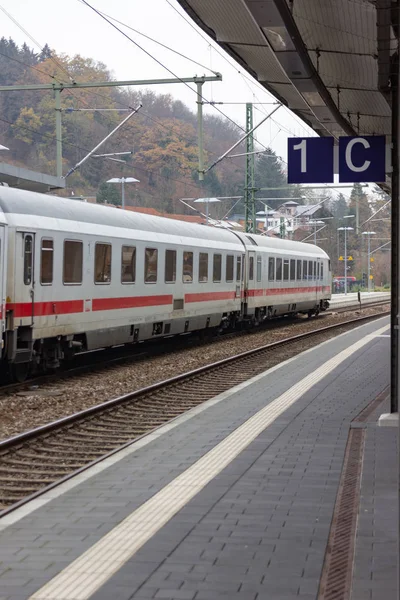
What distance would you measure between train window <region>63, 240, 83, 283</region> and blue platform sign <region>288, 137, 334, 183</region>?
15.8 ft

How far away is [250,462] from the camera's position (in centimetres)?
851

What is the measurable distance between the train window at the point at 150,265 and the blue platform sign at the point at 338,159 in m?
7.42

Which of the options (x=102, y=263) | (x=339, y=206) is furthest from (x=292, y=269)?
(x=339, y=206)

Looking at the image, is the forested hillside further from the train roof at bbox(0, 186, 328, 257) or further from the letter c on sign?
the letter c on sign

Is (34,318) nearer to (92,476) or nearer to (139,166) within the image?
(92,476)

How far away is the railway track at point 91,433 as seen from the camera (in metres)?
8.62

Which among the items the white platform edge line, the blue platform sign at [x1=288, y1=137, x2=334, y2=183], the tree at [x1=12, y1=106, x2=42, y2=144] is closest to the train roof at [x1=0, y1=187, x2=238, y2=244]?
the blue platform sign at [x1=288, y1=137, x2=334, y2=183]

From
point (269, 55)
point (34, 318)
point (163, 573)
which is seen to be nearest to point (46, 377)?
point (34, 318)

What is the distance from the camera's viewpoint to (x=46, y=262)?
603 inches

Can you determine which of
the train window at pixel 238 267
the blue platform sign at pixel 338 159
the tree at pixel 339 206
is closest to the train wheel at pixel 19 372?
the blue platform sign at pixel 338 159

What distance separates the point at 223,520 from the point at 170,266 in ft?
51.9

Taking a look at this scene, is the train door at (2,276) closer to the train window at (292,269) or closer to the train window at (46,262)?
the train window at (46,262)

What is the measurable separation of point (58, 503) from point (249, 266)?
2291cm

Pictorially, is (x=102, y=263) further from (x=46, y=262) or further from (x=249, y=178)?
(x=249, y=178)
